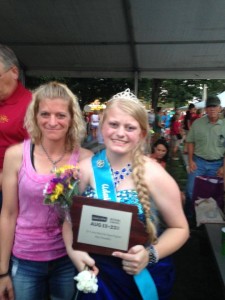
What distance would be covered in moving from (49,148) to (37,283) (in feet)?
2.25

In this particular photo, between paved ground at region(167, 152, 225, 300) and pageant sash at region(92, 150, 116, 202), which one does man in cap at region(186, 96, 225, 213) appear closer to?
paved ground at region(167, 152, 225, 300)

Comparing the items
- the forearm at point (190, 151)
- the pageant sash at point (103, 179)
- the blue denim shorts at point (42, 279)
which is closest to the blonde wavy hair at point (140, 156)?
the pageant sash at point (103, 179)

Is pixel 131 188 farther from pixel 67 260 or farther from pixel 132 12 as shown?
pixel 132 12

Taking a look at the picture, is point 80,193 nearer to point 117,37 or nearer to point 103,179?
point 103,179

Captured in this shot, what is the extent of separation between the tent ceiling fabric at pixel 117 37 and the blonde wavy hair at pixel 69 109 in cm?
192

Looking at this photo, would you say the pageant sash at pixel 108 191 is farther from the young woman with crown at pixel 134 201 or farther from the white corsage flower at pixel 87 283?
the white corsage flower at pixel 87 283

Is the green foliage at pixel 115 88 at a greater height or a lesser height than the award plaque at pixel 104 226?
greater

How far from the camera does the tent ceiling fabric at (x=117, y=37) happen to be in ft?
10.8

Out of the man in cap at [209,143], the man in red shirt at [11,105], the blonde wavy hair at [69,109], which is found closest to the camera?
the blonde wavy hair at [69,109]

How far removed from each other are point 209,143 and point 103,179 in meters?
3.55

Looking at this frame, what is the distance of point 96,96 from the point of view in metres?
16.6

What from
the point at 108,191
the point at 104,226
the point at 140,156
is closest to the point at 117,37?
the point at 140,156

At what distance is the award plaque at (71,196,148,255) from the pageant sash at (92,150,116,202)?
0.10m

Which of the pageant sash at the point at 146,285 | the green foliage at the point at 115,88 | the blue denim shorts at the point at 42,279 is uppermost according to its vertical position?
the green foliage at the point at 115,88
